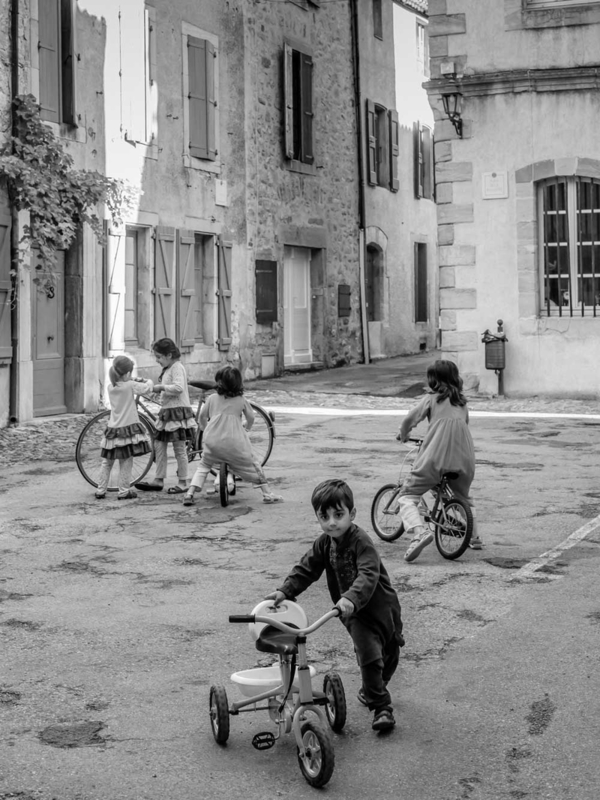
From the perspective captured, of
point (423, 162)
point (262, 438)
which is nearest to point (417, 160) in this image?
point (423, 162)

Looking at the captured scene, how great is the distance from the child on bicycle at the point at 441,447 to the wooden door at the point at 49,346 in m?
8.02

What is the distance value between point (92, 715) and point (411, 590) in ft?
7.36

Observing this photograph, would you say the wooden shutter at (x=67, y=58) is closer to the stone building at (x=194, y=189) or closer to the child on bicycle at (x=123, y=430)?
the stone building at (x=194, y=189)

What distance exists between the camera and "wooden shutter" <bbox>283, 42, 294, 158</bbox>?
67.2ft

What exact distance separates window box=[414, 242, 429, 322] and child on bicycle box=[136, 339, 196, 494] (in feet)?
56.8

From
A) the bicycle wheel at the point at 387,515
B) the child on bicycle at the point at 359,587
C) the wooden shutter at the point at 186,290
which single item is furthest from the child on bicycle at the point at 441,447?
the wooden shutter at the point at 186,290

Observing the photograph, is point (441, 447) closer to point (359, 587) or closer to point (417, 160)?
point (359, 587)

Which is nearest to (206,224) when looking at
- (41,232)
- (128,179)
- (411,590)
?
(128,179)

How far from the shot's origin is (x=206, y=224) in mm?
18219

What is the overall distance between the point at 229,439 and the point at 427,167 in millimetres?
19421

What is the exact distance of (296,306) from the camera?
21.5 meters

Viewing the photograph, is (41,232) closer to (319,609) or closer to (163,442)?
(163,442)

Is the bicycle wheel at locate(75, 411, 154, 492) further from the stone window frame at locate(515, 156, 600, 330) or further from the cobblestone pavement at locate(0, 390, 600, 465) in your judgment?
the stone window frame at locate(515, 156, 600, 330)

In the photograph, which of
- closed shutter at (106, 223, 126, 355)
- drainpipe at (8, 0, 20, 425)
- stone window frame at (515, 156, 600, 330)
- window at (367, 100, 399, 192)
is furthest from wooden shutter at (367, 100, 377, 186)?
drainpipe at (8, 0, 20, 425)
